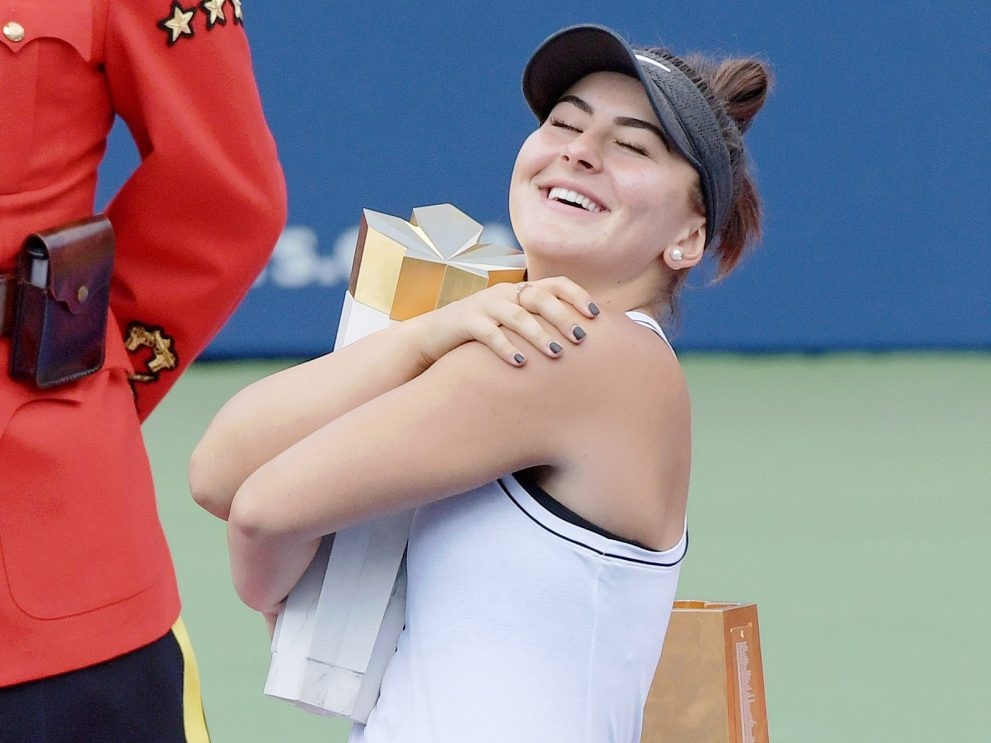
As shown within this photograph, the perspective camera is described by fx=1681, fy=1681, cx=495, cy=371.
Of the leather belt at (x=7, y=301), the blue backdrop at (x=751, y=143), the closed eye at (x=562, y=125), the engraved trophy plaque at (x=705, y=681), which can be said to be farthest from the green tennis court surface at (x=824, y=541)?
the closed eye at (x=562, y=125)

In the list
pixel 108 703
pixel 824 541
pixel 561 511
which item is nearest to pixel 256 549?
pixel 561 511

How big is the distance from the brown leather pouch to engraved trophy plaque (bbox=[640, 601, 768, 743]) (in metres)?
0.64

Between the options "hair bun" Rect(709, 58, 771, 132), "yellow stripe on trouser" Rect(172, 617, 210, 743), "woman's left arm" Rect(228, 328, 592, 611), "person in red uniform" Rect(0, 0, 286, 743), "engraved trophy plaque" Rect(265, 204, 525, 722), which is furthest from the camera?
"yellow stripe on trouser" Rect(172, 617, 210, 743)

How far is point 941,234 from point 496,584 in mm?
3921

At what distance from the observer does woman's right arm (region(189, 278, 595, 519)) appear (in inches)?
51.6

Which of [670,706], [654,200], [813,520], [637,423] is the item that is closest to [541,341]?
[637,423]

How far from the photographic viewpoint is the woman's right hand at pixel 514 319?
4.23 feet

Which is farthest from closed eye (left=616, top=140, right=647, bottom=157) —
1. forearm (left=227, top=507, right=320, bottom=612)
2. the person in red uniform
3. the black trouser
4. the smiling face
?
the black trouser

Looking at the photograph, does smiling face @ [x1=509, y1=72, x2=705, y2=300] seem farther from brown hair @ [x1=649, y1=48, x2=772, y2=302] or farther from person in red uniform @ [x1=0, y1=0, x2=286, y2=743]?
person in red uniform @ [x1=0, y1=0, x2=286, y2=743]

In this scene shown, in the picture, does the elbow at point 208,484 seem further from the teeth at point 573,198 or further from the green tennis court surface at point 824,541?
the green tennis court surface at point 824,541

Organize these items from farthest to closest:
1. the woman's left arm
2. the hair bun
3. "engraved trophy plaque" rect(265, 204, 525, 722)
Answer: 1. the hair bun
2. "engraved trophy plaque" rect(265, 204, 525, 722)
3. the woman's left arm

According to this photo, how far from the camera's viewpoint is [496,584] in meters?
1.31

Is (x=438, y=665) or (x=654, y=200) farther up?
(x=654, y=200)

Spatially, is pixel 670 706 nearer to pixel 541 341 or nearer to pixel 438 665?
pixel 438 665
